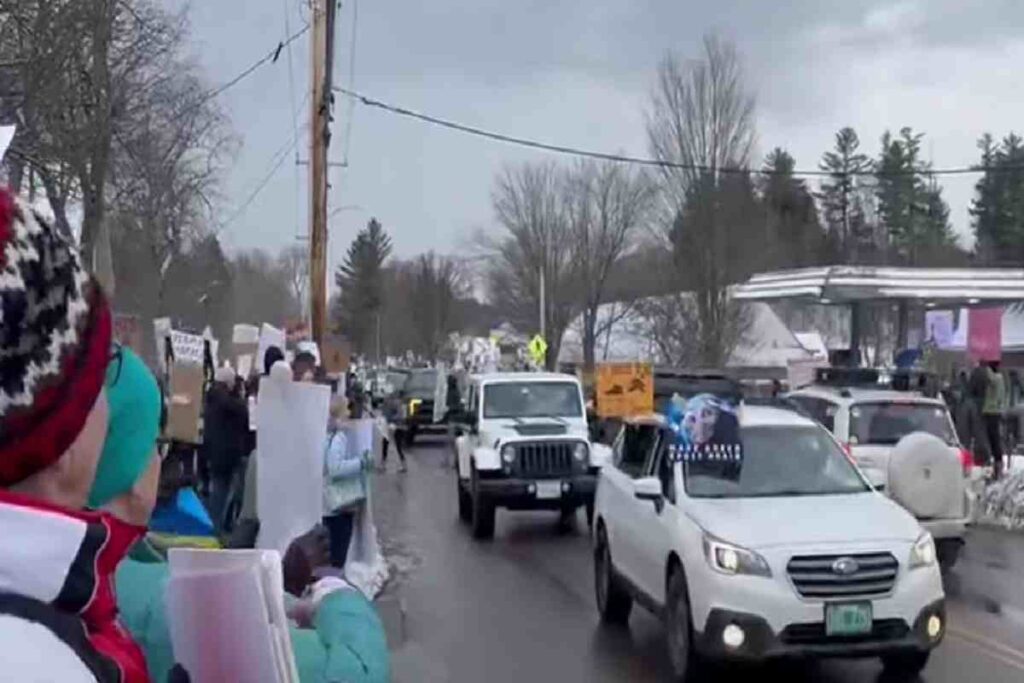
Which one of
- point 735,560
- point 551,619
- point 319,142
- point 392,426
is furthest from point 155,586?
point 392,426

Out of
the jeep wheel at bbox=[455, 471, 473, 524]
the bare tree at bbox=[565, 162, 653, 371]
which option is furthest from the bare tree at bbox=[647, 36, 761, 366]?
the jeep wheel at bbox=[455, 471, 473, 524]

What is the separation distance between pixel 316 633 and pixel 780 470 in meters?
8.83

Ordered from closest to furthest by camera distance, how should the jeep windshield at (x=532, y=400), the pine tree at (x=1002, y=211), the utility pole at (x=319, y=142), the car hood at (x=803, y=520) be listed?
the car hood at (x=803, y=520)
the jeep windshield at (x=532, y=400)
the utility pole at (x=319, y=142)
the pine tree at (x=1002, y=211)

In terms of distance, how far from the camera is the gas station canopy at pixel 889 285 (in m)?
29.6

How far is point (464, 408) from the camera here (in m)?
23.3

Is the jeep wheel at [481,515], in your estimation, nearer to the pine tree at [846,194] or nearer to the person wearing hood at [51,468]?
the person wearing hood at [51,468]

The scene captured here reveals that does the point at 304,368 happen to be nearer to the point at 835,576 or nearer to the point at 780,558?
the point at 780,558

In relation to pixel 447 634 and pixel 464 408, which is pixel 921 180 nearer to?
pixel 464 408

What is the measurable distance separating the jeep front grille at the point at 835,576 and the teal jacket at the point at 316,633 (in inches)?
287

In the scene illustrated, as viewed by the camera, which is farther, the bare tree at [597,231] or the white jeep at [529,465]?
the bare tree at [597,231]

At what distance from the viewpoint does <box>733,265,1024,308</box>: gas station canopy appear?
29.6 m

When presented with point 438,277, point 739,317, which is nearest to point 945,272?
point 739,317

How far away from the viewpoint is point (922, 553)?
33.5 ft

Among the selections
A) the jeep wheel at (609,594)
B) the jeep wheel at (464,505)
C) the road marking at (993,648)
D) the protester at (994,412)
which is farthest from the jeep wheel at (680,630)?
the protester at (994,412)
